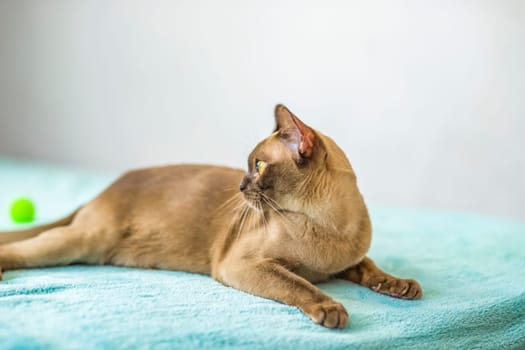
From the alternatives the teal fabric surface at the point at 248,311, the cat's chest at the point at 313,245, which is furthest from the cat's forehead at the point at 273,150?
the teal fabric surface at the point at 248,311

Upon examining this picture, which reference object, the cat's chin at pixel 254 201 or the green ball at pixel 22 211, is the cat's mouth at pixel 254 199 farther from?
the green ball at pixel 22 211

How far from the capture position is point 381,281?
1.57 metres

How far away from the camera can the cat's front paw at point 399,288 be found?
4.91 feet

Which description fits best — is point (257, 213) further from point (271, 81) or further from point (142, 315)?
point (271, 81)

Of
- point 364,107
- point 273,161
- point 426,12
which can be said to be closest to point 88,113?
point 364,107

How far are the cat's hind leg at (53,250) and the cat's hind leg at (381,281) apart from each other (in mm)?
713

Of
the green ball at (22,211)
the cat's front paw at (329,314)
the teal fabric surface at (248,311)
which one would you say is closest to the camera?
the teal fabric surface at (248,311)

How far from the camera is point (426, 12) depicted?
10.1 feet

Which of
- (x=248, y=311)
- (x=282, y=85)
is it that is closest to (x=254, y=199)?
(x=248, y=311)

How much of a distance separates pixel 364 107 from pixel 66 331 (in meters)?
2.41

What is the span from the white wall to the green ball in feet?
4.80

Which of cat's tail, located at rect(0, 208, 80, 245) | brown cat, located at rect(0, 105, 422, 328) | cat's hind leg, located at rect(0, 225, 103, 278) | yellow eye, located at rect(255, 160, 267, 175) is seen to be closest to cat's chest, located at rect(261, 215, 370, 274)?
brown cat, located at rect(0, 105, 422, 328)

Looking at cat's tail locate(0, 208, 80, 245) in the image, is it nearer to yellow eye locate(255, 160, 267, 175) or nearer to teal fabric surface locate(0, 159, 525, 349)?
teal fabric surface locate(0, 159, 525, 349)

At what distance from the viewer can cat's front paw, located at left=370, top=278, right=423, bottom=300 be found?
4.91 feet
